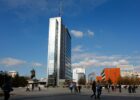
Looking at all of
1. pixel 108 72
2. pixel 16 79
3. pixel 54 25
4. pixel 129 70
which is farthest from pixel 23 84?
pixel 129 70

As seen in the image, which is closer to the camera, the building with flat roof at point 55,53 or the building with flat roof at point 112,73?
the building with flat roof at point 55,53

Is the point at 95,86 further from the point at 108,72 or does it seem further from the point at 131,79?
the point at 108,72

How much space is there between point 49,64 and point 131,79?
57.1m

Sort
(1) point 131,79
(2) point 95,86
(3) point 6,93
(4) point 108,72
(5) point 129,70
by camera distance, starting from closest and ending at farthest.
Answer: (3) point 6,93 < (2) point 95,86 < (1) point 131,79 < (4) point 108,72 < (5) point 129,70

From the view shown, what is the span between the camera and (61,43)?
578 feet

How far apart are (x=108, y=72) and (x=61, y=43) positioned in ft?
139

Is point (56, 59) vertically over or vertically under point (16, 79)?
over

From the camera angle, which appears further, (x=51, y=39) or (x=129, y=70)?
(x=129, y=70)

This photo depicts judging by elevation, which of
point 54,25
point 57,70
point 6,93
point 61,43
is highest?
point 54,25

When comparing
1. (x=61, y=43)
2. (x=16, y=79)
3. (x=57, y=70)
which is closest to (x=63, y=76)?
(x=57, y=70)

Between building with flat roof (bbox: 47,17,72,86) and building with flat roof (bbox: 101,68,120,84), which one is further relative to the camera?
building with flat roof (bbox: 101,68,120,84)

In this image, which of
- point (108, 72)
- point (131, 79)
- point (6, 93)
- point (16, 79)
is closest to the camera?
point (6, 93)

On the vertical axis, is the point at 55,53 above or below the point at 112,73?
above

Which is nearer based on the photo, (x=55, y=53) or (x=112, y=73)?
(x=55, y=53)
